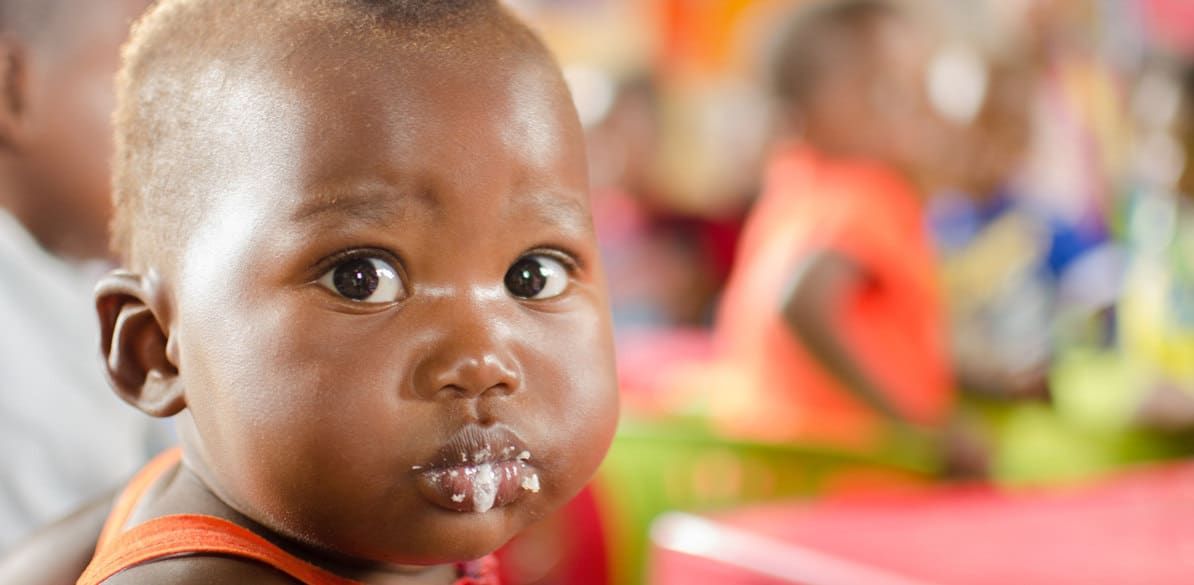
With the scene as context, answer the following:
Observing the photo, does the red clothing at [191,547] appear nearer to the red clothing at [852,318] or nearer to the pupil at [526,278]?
the pupil at [526,278]

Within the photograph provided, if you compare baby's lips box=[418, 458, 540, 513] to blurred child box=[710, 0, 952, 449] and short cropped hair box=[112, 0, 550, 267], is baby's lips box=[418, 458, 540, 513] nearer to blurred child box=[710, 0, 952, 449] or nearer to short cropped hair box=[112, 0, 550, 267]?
short cropped hair box=[112, 0, 550, 267]

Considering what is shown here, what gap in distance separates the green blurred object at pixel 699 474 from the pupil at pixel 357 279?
127 centimetres

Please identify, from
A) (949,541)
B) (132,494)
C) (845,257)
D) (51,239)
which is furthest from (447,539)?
(845,257)

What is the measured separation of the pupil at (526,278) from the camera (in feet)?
2.02

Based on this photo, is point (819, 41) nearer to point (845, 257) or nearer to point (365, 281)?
point (845, 257)

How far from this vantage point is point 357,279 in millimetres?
566

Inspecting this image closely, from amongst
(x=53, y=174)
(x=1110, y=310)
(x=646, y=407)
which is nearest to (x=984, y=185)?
(x=1110, y=310)

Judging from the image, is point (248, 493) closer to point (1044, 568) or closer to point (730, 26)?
point (1044, 568)

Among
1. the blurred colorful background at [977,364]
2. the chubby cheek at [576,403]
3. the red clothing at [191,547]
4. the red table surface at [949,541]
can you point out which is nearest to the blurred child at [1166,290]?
the blurred colorful background at [977,364]

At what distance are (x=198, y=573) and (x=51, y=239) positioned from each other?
14.9 inches

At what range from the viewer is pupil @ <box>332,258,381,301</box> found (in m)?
0.57

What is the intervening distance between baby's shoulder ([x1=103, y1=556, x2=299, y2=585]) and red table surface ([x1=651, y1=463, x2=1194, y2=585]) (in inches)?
26.0

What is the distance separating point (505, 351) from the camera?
578 millimetres

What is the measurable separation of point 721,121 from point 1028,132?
55.9 inches
